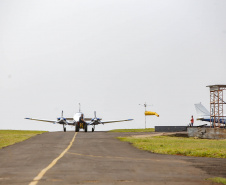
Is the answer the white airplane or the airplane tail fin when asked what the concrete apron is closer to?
the white airplane

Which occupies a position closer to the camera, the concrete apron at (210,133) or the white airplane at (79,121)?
the concrete apron at (210,133)

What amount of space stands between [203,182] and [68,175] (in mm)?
3974

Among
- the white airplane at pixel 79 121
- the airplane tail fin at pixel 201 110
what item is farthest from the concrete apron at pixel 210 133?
the airplane tail fin at pixel 201 110

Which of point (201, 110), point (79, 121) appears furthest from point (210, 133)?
point (201, 110)

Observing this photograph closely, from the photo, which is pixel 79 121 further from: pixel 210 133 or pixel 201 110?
pixel 201 110

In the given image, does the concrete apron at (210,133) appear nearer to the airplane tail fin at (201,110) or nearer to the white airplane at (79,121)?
the white airplane at (79,121)

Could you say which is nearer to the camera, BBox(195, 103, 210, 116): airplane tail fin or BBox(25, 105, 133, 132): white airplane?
BBox(25, 105, 133, 132): white airplane

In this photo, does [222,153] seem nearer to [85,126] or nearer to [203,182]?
[203,182]

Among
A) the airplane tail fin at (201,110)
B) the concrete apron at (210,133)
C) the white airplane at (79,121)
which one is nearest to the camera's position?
the concrete apron at (210,133)

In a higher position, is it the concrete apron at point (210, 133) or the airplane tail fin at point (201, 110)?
the airplane tail fin at point (201, 110)

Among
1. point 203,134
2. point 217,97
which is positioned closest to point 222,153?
point 203,134

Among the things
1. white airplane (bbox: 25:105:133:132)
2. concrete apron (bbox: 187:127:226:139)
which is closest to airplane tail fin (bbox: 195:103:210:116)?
white airplane (bbox: 25:105:133:132)

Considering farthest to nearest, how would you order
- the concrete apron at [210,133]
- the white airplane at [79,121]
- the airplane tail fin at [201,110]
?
the airplane tail fin at [201,110], the white airplane at [79,121], the concrete apron at [210,133]

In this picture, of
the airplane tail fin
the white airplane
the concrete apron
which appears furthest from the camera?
the airplane tail fin
